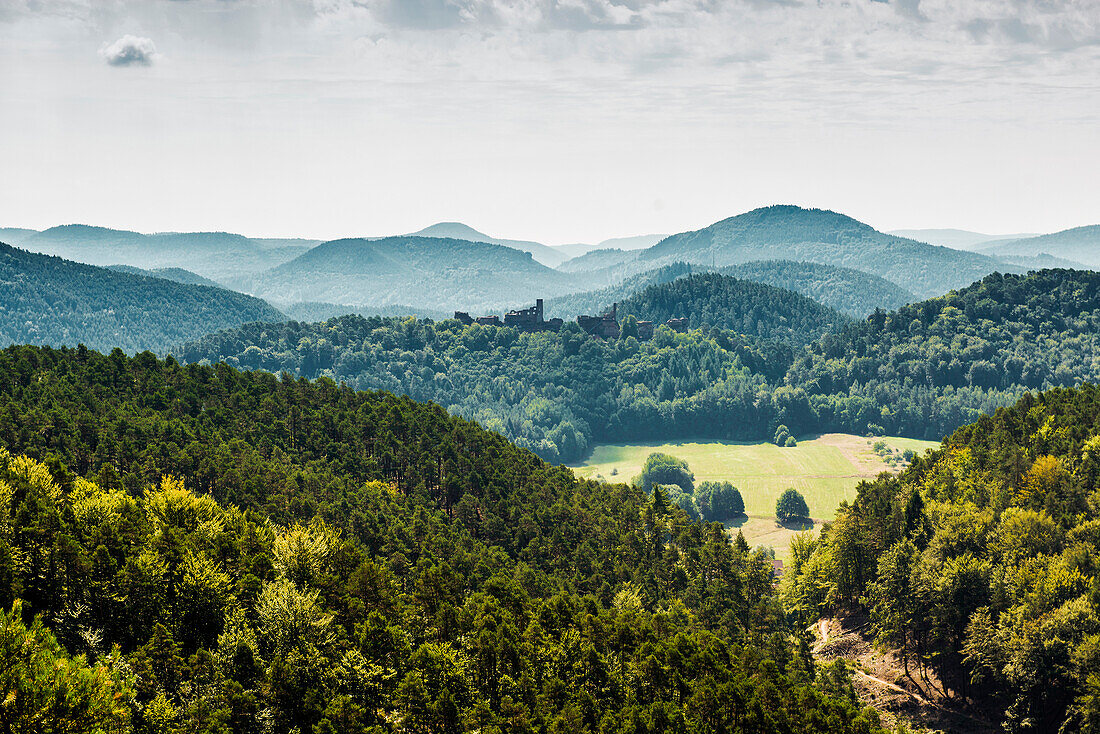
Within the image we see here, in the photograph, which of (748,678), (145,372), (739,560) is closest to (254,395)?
(145,372)

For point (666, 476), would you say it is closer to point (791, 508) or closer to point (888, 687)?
point (791, 508)

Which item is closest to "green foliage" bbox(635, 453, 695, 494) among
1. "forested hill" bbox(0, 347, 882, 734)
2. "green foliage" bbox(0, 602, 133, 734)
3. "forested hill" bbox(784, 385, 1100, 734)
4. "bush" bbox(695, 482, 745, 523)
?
"bush" bbox(695, 482, 745, 523)

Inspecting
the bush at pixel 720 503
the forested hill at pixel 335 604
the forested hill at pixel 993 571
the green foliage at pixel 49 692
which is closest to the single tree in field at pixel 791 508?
the bush at pixel 720 503

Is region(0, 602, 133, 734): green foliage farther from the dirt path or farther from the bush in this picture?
the bush

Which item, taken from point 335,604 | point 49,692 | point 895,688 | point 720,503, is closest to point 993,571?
point 895,688

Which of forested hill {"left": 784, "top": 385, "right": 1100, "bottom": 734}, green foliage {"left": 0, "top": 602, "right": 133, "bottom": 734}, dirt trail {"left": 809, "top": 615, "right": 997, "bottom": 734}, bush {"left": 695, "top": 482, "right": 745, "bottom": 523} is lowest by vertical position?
bush {"left": 695, "top": 482, "right": 745, "bottom": 523}

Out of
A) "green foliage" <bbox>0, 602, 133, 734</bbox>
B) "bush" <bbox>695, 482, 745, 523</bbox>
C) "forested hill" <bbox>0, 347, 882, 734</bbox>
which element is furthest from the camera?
"bush" <bbox>695, 482, 745, 523</bbox>
